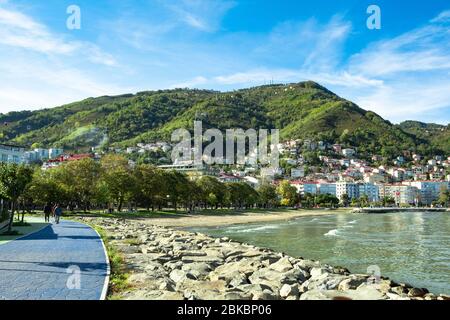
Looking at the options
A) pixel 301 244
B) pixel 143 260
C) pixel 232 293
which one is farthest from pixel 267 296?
pixel 301 244

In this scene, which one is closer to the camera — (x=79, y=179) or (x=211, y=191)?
(x=79, y=179)

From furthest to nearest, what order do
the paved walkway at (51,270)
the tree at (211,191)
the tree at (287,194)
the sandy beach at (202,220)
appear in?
the tree at (287,194)
the tree at (211,191)
the sandy beach at (202,220)
the paved walkway at (51,270)

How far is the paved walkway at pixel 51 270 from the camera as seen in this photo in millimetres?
10375

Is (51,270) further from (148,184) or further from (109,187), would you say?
(148,184)

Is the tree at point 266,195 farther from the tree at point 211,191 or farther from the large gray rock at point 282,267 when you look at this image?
the large gray rock at point 282,267

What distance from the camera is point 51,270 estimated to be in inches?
524

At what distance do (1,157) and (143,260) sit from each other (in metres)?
72.8

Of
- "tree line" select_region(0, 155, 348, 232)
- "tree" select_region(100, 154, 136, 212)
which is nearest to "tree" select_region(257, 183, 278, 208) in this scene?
"tree line" select_region(0, 155, 348, 232)

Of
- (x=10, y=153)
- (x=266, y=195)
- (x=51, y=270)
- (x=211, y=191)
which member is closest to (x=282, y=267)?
(x=51, y=270)

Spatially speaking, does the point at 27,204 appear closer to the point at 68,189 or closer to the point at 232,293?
the point at 68,189

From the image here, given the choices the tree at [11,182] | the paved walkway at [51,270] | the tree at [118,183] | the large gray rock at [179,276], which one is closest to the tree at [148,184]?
the tree at [118,183]

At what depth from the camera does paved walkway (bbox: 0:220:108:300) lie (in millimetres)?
10375

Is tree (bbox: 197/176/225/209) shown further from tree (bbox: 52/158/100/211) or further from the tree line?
tree (bbox: 52/158/100/211)

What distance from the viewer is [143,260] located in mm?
17500
